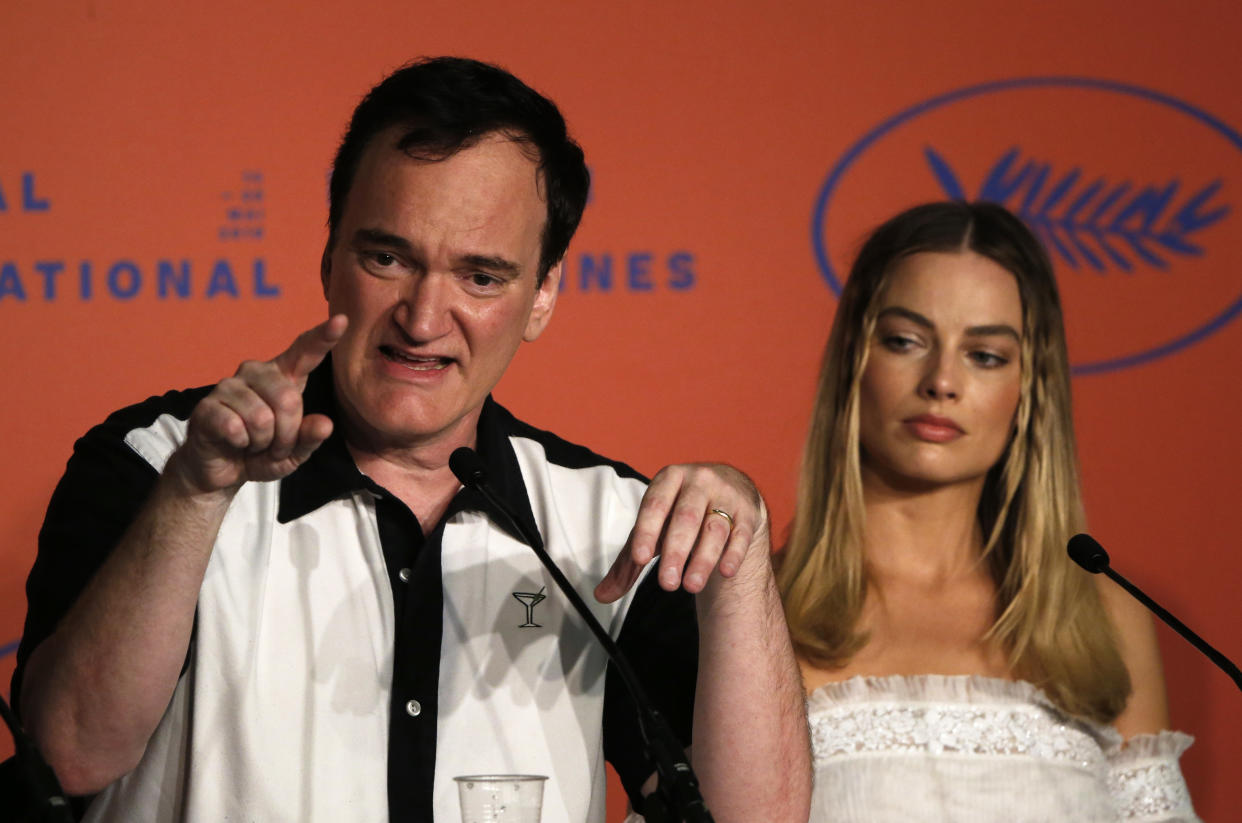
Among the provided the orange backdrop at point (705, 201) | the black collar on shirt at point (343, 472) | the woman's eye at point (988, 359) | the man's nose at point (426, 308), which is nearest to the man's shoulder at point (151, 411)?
the black collar on shirt at point (343, 472)

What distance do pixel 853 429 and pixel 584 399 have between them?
1.80 feet

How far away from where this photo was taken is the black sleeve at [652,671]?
1.76 m

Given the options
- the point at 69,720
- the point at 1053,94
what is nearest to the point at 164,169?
the point at 69,720

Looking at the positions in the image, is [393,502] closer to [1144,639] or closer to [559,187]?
[559,187]

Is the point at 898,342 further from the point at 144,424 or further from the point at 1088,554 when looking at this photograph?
the point at 144,424

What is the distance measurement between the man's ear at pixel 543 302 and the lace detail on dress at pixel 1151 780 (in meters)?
1.25

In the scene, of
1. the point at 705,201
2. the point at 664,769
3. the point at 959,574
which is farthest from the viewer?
the point at 705,201

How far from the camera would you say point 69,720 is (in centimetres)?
140

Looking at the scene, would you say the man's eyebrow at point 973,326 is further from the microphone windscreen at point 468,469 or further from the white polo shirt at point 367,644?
the microphone windscreen at point 468,469

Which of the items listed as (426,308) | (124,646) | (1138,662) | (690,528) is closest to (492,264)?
(426,308)

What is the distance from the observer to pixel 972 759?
2.25 metres

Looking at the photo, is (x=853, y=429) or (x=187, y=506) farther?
(x=853, y=429)

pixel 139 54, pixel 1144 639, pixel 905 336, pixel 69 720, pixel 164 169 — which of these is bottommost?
pixel 1144 639

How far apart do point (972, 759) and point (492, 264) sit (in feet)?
3.84
